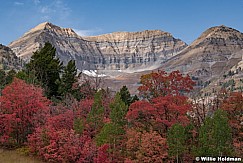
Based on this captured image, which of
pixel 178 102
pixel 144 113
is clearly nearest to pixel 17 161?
pixel 144 113

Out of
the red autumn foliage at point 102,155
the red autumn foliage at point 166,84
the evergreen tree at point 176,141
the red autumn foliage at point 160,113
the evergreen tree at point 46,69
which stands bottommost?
the red autumn foliage at point 102,155

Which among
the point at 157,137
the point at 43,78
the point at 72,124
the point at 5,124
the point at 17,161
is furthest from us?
the point at 43,78

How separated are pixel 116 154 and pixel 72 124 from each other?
7.85 metres

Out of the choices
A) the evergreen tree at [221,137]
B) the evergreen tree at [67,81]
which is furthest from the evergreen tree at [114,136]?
the evergreen tree at [67,81]

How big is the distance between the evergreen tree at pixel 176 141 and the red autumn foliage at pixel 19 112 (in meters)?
14.8

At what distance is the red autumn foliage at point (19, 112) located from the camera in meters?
34.8

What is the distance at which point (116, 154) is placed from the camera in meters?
31.7

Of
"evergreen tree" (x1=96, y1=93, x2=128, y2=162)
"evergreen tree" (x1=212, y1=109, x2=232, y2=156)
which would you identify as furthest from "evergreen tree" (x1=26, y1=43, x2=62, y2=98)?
"evergreen tree" (x1=212, y1=109, x2=232, y2=156)

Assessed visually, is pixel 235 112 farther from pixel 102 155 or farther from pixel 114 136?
pixel 102 155

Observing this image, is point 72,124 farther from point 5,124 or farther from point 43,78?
point 43,78

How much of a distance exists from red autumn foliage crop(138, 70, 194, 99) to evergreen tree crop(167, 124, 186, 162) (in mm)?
5619

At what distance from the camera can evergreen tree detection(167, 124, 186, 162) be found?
96.1ft

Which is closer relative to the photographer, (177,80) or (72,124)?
(177,80)

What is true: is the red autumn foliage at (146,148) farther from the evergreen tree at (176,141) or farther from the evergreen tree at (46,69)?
the evergreen tree at (46,69)
